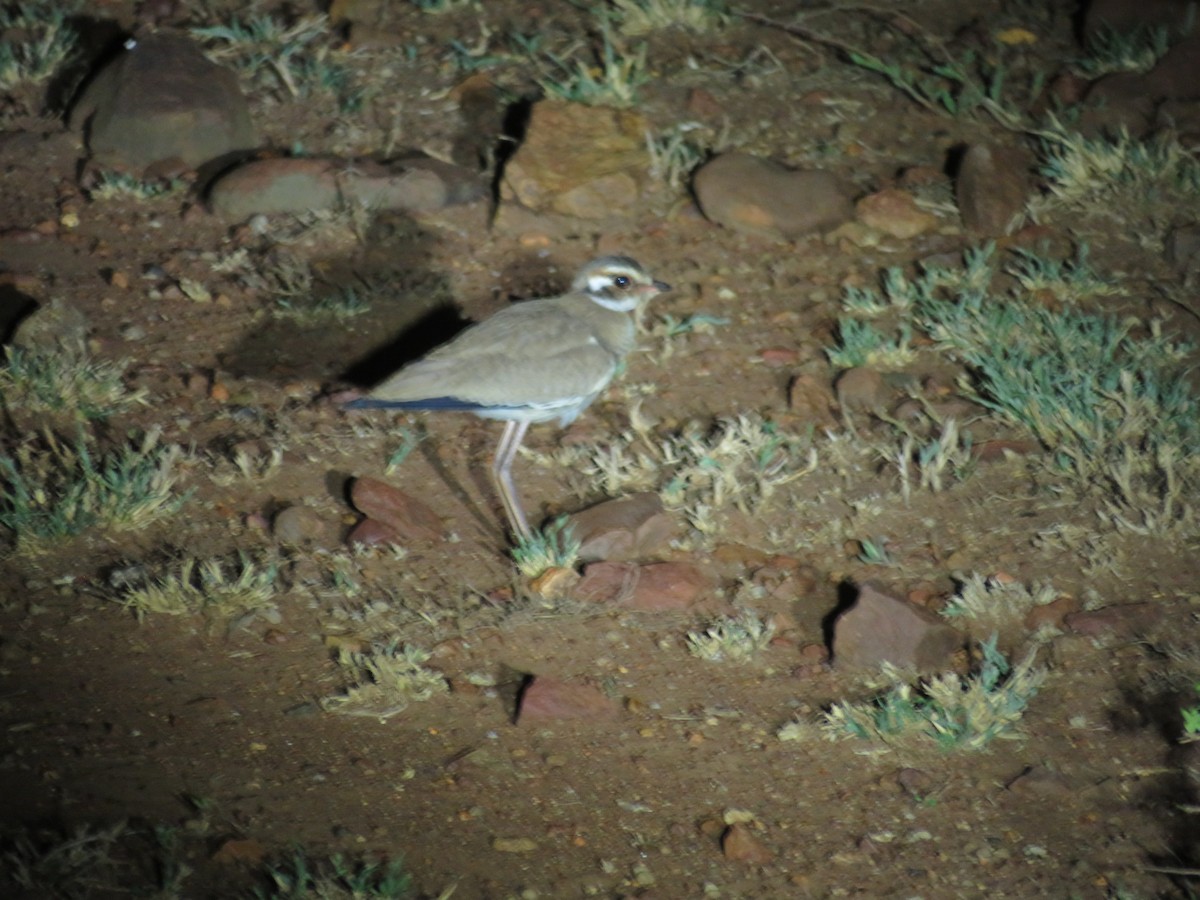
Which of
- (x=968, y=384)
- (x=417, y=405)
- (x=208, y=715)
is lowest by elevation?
(x=968, y=384)

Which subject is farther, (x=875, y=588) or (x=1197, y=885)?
(x=875, y=588)

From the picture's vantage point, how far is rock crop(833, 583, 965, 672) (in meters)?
4.50

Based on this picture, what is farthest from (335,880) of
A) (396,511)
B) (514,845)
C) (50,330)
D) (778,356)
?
(778,356)

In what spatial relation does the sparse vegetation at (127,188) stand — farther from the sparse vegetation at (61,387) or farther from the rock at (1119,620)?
the rock at (1119,620)

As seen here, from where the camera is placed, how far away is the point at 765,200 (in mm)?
6871

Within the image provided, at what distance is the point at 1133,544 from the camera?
4.98 m

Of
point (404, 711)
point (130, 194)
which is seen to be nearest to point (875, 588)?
point (404, 711)

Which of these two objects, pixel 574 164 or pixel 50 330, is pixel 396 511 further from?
pixel 574 164

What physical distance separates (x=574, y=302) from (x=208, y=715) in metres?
2.09

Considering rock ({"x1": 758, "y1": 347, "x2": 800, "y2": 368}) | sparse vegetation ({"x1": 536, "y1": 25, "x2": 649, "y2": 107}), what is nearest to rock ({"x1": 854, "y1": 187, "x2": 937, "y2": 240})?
rock ({"x1": 758, "y1": 347, "x2": 800, "y2": 368})

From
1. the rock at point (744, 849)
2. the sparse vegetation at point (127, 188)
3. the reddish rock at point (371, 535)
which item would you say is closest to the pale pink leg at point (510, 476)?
the reddish rock at point (371, 535)

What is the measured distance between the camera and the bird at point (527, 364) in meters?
4.94

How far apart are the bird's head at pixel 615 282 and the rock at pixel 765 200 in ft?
5.02

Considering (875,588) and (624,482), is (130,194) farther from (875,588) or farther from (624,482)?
(875,588)
